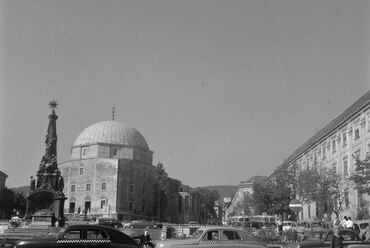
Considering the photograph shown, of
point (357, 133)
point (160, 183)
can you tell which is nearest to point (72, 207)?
point (160, 183)

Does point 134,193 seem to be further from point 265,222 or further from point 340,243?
point 340,243

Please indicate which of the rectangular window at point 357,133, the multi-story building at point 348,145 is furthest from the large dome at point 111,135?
the rectangular window at point 357,133

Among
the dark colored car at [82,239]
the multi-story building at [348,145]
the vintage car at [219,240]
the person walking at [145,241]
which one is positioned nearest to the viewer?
the dark colored car at [82,239]

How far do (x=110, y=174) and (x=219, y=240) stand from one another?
86.0 metres

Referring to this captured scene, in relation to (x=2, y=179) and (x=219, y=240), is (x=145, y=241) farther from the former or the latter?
(x=2, y=179)

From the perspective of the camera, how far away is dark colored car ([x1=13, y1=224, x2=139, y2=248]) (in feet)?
48.7

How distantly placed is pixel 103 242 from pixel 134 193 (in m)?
89.5

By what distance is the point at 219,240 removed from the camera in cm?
1669

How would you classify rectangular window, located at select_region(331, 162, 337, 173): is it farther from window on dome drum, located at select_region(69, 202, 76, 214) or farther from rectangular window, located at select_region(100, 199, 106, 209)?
→ window on dome drum, located at select_region(69, 202, 76, 214)

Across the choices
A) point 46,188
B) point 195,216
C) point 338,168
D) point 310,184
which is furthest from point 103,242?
point 195,216

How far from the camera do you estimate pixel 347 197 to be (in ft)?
166

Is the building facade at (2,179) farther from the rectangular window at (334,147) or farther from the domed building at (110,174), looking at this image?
the rectangular window at (334,147)

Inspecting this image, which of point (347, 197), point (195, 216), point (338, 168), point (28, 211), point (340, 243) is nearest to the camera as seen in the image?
point (340, 243)

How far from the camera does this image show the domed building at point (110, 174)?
99812 mm
